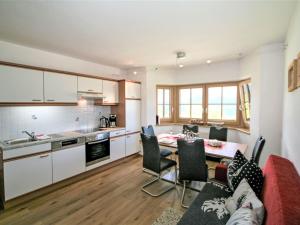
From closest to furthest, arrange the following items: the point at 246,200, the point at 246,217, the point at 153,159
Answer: the point at 246,217
the point at 246,200
the point at 153,159

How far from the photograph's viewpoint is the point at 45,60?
321 cm

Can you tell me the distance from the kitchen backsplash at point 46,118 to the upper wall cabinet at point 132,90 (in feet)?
2.59

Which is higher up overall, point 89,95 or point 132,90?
point 132,90

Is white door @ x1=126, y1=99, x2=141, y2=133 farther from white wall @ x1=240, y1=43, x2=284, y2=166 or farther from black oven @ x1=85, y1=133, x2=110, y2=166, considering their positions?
white wall @ x1=240, y1=43, x2=284, y2=166

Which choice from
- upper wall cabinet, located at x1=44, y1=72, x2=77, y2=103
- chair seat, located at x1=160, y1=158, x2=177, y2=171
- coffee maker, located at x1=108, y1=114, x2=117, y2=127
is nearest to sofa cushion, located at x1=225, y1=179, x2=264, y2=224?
chair seat, located at x1=160, y1=158, x2=177, y2=171

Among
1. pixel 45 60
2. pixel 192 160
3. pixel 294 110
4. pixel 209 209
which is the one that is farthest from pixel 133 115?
pixel 294 110

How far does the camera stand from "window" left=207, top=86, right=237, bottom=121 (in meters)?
4.27

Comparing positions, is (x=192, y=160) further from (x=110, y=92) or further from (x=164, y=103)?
(x=164, y=103)

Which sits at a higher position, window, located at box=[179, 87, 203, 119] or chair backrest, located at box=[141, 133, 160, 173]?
window, located at box=[179, 87, 203, 119]

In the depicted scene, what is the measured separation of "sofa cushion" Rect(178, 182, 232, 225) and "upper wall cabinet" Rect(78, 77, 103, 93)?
2957 mm

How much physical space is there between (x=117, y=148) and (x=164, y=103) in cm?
202

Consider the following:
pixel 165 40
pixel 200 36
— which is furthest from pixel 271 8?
pixel 165 40

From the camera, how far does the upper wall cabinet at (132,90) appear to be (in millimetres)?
4258

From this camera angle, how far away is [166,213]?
2223 millimetres
